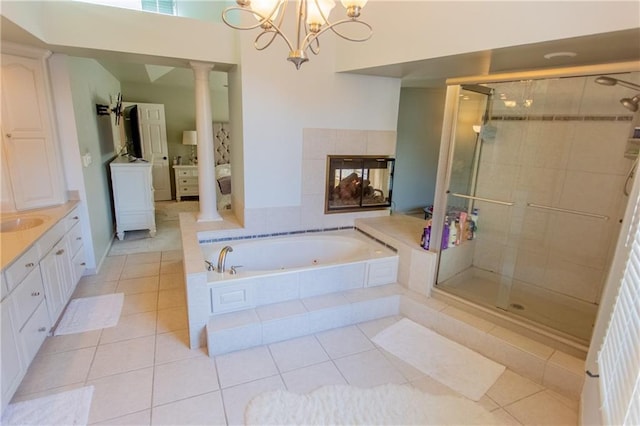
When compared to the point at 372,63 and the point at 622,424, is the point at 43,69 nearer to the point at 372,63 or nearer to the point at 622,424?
the point at 372,63

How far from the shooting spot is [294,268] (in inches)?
107

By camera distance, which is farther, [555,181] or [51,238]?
[555,181]

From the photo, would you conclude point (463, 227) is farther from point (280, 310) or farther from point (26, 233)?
point (26, 233)

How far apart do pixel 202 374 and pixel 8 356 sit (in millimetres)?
1008

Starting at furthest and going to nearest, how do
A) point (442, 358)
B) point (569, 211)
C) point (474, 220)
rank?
point (474, 220), point (569, 211), point (442, 358)

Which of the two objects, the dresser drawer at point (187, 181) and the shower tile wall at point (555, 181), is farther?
the dresser drawer at point (187, 181)

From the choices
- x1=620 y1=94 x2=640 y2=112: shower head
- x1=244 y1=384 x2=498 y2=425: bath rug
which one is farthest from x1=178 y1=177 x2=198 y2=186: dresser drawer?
x1=620 y1=94 x2=640 y2=112: shower head

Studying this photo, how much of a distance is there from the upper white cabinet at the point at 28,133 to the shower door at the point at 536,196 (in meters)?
3.55

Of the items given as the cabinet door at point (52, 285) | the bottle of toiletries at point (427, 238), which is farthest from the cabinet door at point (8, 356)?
the bottle of toiletries at point (427, 238)

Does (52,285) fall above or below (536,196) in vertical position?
below

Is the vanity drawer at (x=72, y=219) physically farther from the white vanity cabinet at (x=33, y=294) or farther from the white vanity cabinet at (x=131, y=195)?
the white vanity cabinet at (x=131, y=195)

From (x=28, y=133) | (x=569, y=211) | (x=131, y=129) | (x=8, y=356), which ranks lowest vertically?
(x=8, y=356)

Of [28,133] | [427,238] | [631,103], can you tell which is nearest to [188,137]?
[28,133]

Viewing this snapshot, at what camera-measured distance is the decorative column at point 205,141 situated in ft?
10.6
